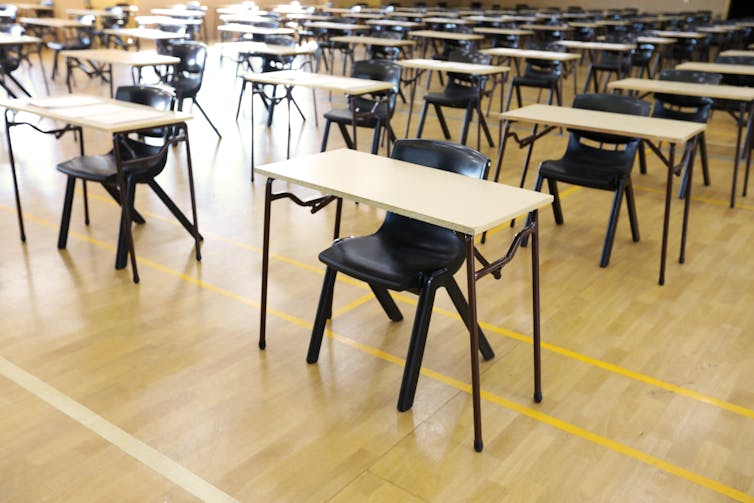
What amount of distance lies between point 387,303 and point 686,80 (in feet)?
11.9

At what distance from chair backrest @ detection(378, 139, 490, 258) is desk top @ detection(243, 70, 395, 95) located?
6.78 ft

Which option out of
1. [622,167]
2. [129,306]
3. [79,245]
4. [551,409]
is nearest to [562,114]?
[622,167]

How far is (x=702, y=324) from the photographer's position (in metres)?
3.34

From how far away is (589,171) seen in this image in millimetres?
4086

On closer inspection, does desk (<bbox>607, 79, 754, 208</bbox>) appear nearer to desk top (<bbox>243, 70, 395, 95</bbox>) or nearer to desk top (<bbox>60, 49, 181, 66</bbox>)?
desk top (<bbox>243, 70, 395, 95</bbox>)

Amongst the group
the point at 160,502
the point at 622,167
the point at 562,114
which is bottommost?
the point at 160,502

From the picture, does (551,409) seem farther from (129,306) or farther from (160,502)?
(129,306)

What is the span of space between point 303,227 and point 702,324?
2378 millimetres

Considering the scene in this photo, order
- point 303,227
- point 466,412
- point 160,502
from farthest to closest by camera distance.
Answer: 1. point 303,227
2. point 466,412
3. point 160,502

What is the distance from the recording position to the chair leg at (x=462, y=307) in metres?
2.70

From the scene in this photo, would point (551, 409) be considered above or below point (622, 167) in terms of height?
below

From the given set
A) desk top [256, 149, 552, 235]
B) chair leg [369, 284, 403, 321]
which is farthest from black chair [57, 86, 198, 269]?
chair leg [369, 284, 403, 321]

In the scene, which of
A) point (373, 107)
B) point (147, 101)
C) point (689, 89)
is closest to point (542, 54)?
point (689, 89)

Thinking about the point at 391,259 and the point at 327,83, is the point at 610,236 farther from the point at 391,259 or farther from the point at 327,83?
the point at 327,83
